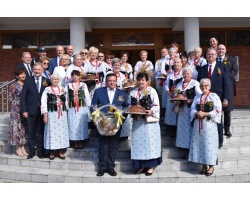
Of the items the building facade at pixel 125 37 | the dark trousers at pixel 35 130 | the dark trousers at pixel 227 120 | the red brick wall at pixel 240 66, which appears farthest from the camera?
the red brick wall at pixel 240 66

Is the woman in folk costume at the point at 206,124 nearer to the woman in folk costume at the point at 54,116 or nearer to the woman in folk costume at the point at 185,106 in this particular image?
the woman in folk costume at the point at 185,106

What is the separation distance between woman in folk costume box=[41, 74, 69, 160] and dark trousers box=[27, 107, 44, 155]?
0.62 feet

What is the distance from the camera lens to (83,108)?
237 inches

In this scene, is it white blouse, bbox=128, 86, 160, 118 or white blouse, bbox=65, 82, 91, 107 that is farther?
white blouse, bbox=65, 82, 91, 107

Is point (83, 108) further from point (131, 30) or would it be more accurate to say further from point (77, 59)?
point (131, 30)

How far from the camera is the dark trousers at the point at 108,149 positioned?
17.6ft

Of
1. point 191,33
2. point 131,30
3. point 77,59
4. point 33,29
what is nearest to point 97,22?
point 131,30

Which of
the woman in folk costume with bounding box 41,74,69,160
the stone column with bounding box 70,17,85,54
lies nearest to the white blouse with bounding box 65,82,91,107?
the woman in folk costume with bounding box 41,74,69,160

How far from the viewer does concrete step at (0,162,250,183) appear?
17.2 ft

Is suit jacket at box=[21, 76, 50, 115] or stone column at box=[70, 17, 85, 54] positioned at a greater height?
stone column at box=[70, 17, 85, 54]

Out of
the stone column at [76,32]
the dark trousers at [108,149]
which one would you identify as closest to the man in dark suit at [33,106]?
the dark trousers at [108,149]

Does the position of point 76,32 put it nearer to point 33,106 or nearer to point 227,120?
point 33,106

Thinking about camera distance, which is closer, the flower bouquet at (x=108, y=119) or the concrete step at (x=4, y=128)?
the flower bouquet at (x=108, y=119)

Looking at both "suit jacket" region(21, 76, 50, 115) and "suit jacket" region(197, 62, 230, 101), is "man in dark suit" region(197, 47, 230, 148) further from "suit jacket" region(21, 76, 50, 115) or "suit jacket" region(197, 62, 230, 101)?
"suit jacket" region(21, 76, 50, 115)
